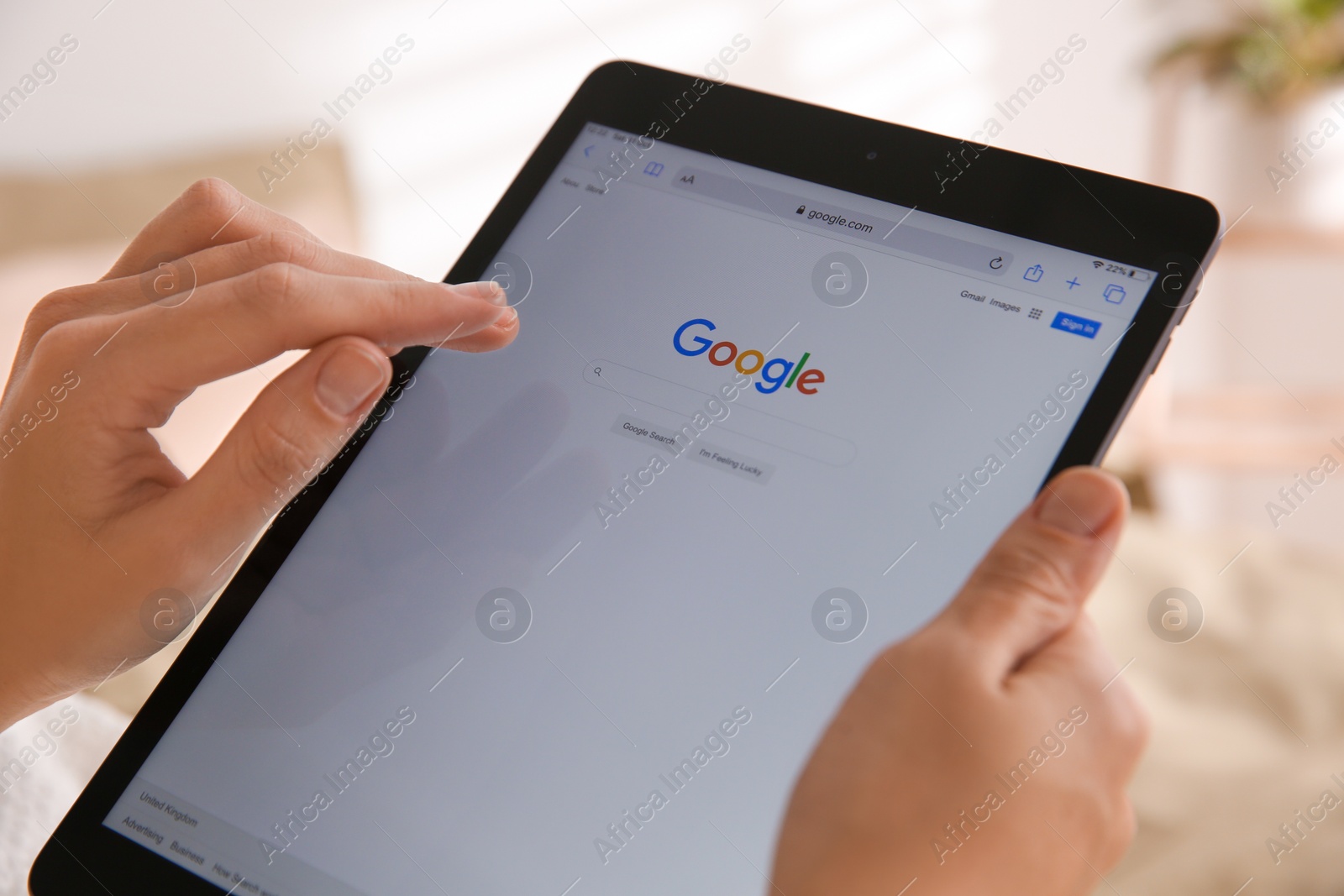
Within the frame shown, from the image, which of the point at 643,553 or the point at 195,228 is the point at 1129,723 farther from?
the point at 195,228

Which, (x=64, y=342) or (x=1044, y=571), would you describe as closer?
(x=1044, y=571)

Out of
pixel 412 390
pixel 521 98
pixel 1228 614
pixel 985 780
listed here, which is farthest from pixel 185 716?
pixel 521 98

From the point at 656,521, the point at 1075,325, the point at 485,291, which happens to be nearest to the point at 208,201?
the point at 485,291

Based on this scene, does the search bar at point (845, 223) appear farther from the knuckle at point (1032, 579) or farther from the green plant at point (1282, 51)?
the green plant at point (1282, 51)

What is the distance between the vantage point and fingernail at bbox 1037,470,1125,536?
18.0 inches

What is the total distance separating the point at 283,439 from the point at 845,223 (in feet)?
1.16

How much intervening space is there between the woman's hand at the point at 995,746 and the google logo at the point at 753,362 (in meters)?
0.15

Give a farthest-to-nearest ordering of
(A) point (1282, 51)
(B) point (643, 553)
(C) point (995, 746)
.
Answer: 1. (A) point (1282, 51)
2. (B) point (643, 553)
3. (C) point (995, 746)

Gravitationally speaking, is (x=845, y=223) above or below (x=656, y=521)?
above

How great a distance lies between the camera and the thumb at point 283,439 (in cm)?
57

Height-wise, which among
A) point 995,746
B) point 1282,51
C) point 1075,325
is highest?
point 1282,51

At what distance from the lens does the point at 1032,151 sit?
2.54 meters

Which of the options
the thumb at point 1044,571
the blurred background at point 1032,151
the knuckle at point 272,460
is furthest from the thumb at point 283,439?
the blurred background at point 1032,151

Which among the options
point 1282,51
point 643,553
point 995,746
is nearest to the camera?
point 995,746
